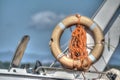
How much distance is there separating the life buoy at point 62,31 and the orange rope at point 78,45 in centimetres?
14

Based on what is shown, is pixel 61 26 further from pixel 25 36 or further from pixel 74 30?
pixel 25 36

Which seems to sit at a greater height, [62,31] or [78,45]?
[62,31]

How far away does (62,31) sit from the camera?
1226 centimetres

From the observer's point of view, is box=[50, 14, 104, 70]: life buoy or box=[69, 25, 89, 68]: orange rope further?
box=[69, 25, 89, 68]: orange rope

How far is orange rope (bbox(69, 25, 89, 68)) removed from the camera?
11984 mm

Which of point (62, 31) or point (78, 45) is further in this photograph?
point (62, 31)

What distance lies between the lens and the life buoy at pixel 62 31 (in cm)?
1187

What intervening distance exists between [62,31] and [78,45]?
0.54 m

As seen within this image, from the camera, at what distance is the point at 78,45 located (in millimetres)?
12102

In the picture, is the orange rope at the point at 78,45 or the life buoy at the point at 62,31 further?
the orange rope at the point at 78,45

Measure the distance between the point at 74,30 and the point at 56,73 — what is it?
1190 millimetres

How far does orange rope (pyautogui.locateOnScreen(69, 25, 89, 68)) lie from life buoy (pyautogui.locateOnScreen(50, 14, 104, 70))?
137 millimetres

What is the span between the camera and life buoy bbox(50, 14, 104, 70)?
38.9 ft

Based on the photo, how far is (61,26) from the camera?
483 inches
